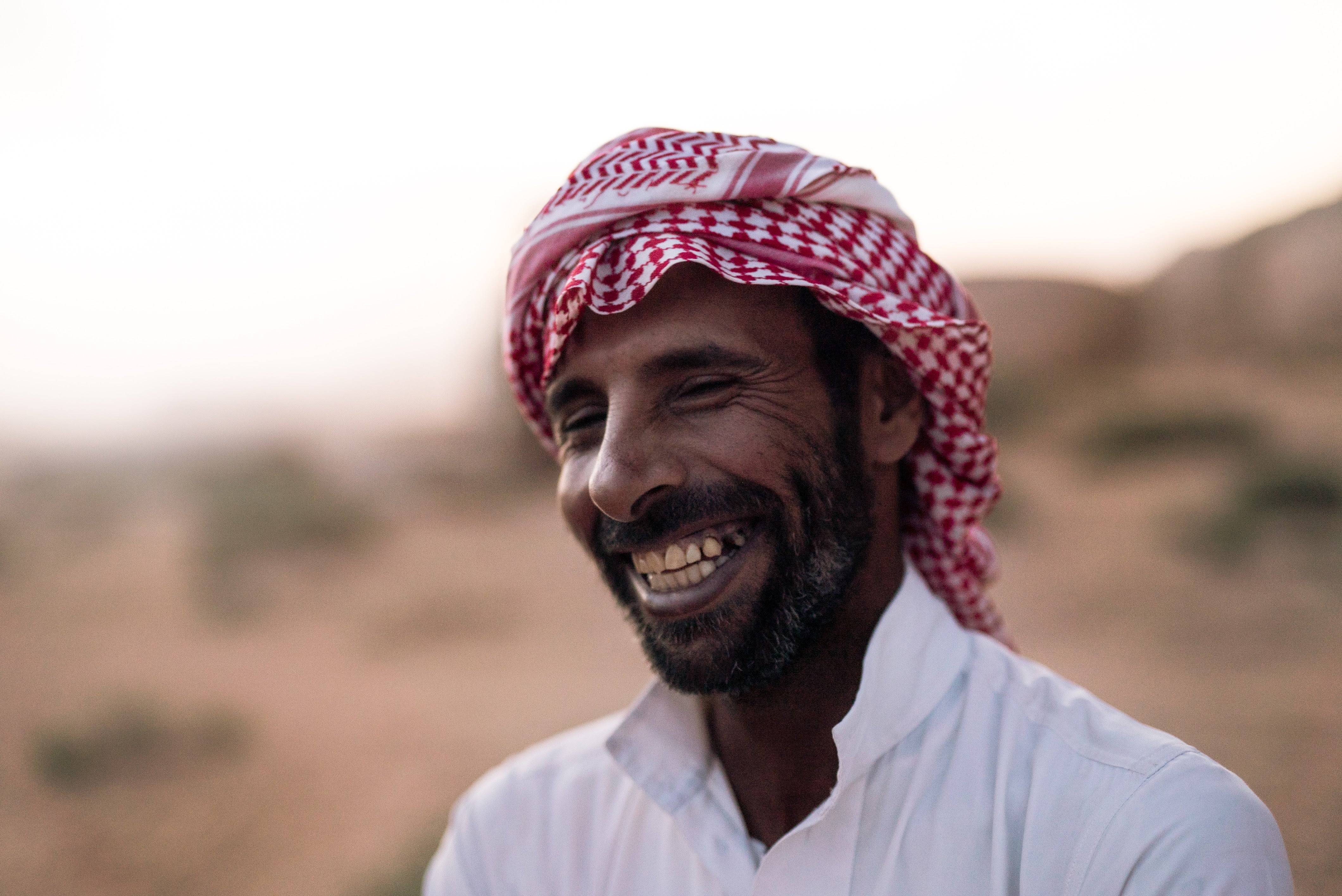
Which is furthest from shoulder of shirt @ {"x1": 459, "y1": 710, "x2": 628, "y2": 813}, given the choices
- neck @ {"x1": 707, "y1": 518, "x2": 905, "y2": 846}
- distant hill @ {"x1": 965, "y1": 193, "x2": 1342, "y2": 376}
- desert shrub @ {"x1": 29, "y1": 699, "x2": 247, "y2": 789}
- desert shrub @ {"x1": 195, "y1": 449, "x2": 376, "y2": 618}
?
distant hill @ {"x1": 965, "y1": 193, "x2": 1342, "y2": 376}

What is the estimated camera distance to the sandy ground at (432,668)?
22.9 ft

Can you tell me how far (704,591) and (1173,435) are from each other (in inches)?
636

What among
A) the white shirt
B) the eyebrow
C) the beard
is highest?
the eyebrow

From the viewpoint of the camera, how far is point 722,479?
182 cm

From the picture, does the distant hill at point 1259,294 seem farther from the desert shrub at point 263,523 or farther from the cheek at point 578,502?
the cheek at point 578,502

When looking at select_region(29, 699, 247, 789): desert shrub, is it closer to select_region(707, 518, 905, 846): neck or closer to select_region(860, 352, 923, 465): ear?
select_region(707, 518, 905, 846): neck

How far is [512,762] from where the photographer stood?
2.25m

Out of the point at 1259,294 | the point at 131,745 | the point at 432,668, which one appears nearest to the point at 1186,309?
the point at 1259,294

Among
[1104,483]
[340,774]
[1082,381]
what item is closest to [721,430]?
[340,774]

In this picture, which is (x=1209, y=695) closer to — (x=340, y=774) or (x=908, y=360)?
(x=908, y=360)

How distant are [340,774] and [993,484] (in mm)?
7715

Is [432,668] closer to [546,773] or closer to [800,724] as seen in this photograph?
[546,773]

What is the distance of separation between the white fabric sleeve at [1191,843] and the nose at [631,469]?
958 millimetres

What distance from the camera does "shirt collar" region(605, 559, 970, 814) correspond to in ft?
5.80
